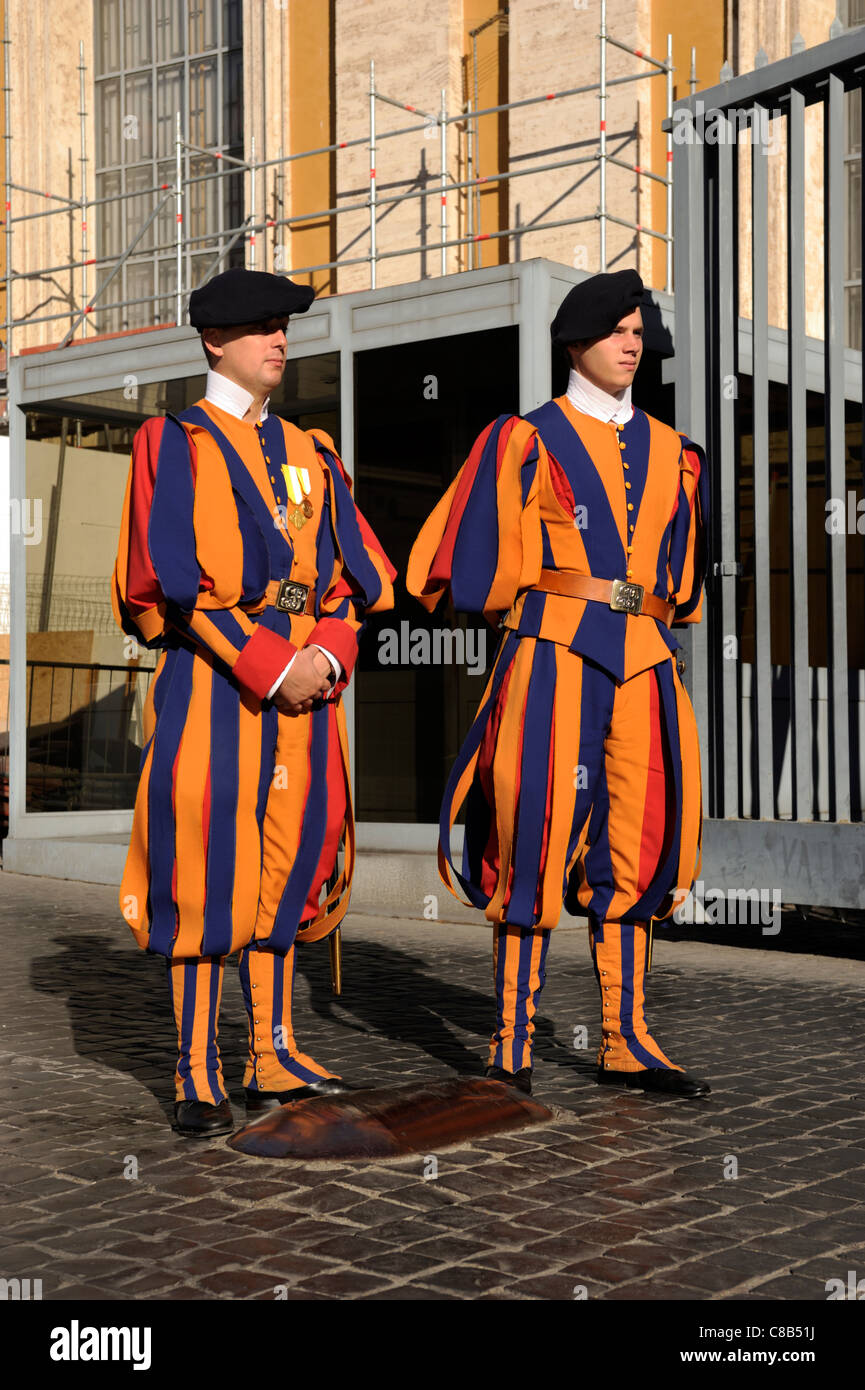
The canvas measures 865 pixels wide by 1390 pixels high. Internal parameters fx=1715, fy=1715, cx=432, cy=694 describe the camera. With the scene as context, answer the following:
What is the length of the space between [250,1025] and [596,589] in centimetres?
139

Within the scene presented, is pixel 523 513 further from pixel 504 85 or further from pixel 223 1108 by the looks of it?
pixel 504 85

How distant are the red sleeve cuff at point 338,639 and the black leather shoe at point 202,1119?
1037 millimetres

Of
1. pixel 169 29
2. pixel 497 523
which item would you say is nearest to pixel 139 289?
pixel 169 29

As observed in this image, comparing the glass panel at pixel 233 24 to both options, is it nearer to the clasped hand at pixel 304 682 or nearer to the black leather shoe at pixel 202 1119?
the clasped hand at pixel 304 682

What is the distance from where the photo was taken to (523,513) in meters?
4.30

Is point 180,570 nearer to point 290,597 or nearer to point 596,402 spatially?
point 290,597

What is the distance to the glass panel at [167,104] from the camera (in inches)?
655

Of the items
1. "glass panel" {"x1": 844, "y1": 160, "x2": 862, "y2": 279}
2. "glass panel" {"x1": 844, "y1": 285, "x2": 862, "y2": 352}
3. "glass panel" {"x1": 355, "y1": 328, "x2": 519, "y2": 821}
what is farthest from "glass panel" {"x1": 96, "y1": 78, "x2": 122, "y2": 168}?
"glass panel" {"x1": 355, "y1": 328, "x2": 519, "y2": 821}

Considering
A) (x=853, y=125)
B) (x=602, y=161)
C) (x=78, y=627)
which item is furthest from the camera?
(x=853, y=125)

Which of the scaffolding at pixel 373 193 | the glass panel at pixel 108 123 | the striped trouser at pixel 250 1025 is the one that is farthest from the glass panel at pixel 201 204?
the striped trouser at pixel 250 1025

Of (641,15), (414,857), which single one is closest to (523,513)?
(414,857)

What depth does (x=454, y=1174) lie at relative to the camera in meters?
3.68

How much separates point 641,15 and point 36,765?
23.4 ft
